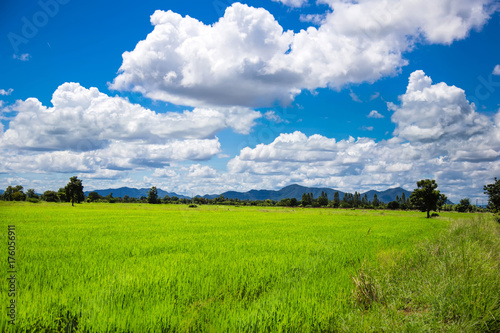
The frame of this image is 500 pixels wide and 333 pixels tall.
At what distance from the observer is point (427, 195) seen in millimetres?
56406

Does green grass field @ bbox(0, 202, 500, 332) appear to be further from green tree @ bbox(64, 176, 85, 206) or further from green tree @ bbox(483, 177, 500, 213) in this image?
green tree @ bbox(64, 176, 85, 206)

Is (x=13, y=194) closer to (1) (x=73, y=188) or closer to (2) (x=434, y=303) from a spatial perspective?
(1) (x=73, y=188)

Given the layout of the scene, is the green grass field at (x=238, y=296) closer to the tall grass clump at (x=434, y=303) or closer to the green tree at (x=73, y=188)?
the tall grass clump at (x=434, y=303)

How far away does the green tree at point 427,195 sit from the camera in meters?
55.8

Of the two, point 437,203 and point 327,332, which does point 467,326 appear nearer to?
point 327,332

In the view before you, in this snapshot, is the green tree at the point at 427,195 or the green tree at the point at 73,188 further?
the green tree at the point at 73,188

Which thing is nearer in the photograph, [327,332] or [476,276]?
[327,332]

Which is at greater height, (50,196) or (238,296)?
(238,296)

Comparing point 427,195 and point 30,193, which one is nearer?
point 427,195

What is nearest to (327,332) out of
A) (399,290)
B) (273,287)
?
(273,287)

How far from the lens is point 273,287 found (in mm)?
6422

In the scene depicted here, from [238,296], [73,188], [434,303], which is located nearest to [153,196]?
[73,188]

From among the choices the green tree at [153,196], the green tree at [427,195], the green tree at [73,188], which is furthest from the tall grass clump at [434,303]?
the green tree at [153,196]

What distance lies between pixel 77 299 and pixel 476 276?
844cm
